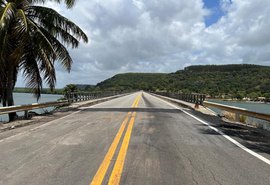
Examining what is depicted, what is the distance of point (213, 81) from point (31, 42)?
93.2 meters

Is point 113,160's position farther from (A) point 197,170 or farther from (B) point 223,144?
(B) point 223,144

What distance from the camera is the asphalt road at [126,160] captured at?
17.1 ft

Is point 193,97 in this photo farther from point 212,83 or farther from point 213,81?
point 213,81

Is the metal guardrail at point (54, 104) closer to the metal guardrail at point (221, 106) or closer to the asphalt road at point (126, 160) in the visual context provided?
the asphalt road at point (126, 160)

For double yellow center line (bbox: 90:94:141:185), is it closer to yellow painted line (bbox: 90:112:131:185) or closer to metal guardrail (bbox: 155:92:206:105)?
yellow painted line (bbox: 90:112:131:185)

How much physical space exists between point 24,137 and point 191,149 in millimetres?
5332

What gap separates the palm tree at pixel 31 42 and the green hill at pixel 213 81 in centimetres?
4057

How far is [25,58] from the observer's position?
56.7 feet

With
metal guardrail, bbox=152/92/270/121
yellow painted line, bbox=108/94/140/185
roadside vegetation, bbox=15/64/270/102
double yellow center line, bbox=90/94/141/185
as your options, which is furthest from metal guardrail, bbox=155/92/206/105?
yellow painted line, bbox=108/94/140/185

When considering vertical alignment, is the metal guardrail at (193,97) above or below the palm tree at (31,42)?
below

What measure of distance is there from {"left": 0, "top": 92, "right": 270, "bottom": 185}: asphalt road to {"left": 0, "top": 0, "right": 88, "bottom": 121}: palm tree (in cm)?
720

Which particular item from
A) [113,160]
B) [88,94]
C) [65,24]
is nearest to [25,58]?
[65,24]

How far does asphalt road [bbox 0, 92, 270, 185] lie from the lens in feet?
17.1

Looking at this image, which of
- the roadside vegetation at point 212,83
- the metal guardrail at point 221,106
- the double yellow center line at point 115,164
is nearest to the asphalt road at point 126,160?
the double yellow center line at point 115,164
